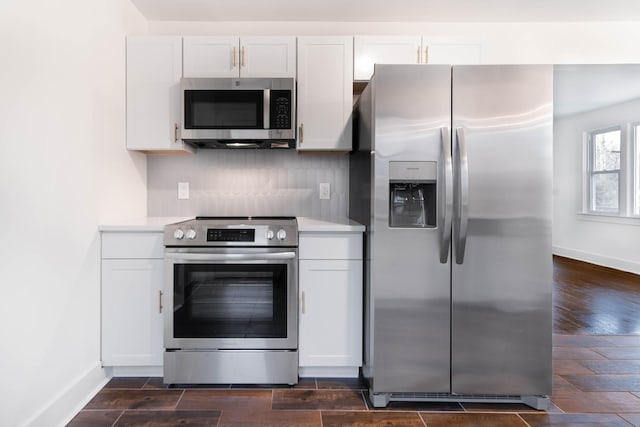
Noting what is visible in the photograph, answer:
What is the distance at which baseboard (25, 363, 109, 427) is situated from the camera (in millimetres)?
1721

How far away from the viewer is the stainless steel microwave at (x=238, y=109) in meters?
2.43

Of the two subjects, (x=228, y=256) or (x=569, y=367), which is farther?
(x=569, y=367)

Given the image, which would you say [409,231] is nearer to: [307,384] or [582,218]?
[307,384]

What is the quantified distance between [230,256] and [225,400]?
0.77 meters

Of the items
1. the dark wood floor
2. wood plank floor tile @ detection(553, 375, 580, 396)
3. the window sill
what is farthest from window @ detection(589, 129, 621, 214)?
wood plank floor tile @ detection(553, 375, 580, 396)

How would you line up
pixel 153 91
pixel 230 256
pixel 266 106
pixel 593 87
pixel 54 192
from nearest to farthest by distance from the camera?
pixel 54 192, pixel 230 256, pixel 266 106, pixel 153 91, pixel 593 87

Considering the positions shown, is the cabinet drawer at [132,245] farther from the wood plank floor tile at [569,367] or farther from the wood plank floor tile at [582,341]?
the wood plank floor tile at [582,341]

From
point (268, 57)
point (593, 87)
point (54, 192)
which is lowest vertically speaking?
point (54, 192)

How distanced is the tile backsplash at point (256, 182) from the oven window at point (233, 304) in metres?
0.83

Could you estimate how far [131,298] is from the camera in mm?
2213

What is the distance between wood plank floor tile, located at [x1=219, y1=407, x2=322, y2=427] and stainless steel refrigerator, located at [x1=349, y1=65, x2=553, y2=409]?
36cm

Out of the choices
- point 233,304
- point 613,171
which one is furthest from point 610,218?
point 233,304

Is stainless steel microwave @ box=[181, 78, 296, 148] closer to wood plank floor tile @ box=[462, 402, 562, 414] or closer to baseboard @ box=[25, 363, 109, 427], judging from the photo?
baseboard @ box=[25, 363, 109, 427]

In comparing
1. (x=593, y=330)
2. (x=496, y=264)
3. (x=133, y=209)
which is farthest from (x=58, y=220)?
(x=593, y=330)
